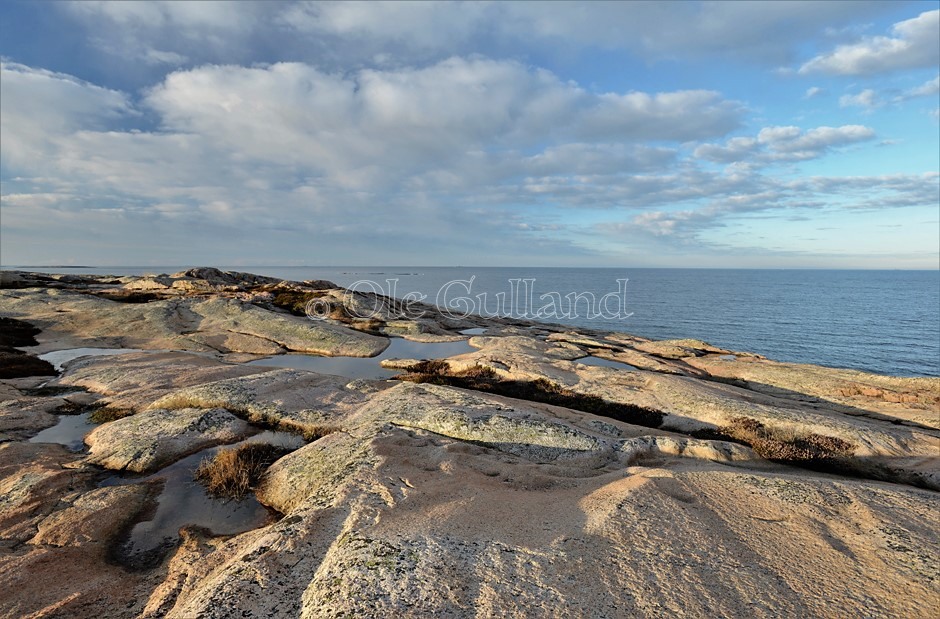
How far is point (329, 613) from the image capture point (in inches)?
295

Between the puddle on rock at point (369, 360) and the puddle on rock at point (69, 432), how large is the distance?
49.4 ft

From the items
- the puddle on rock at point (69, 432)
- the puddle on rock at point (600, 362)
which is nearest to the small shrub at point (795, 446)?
the puddle on rock at point (600, 362)

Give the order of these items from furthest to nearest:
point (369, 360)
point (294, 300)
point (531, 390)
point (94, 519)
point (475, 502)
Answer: point (294, 300) < point (369, 360) < point (531, 390) < point (94, 519) < point (475, 502)

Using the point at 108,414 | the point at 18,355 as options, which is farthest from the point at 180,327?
the point at 108,414

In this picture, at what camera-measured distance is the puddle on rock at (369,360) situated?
35.1 metres

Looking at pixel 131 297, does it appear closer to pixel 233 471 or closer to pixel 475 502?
pixel 233 471

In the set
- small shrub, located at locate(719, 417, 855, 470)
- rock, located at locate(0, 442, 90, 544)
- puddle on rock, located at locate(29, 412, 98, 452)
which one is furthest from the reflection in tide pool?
rock, located at locate(0, 442, 90, 544)

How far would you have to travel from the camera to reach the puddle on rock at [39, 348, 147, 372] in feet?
104

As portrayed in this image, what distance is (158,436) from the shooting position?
56.4ft

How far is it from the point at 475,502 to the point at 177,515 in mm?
9055

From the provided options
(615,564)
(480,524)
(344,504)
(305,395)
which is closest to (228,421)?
(305,395)

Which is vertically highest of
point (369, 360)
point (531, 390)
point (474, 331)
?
point (531, 390)

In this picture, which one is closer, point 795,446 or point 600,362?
point 795,446

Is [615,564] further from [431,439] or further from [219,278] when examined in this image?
[219,278]
